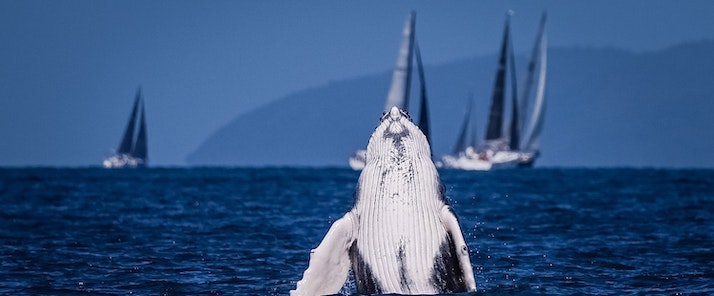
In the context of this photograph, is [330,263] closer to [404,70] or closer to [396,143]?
[396,143]

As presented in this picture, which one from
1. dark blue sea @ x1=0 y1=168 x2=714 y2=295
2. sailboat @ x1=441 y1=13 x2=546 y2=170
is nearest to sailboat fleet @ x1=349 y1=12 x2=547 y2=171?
sailboat @ x1=441 y1=13 x2=546 y2=170

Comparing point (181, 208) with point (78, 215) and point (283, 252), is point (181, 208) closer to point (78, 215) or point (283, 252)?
point (78, 215)

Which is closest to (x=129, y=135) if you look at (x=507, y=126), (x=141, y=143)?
(x=141, y=143)

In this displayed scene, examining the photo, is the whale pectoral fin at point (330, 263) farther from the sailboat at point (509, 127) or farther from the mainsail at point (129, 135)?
the mainsail at point (129, 135)

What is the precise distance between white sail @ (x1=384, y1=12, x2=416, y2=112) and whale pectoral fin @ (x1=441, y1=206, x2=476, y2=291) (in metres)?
85.8

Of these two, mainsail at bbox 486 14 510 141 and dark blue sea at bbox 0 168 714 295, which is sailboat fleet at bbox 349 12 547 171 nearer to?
mainsail at bbox 486 14 510 141

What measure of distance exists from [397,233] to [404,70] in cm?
8678

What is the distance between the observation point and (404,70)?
96.7m

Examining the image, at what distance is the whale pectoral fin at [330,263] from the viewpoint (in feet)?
33.8

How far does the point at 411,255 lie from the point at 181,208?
24.7 m

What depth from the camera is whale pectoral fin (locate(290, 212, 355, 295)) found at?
10.3 meters

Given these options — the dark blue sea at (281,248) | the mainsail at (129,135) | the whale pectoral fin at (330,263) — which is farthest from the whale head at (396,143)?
the mainsail at (129,135)

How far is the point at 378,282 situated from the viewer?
10.4 meters

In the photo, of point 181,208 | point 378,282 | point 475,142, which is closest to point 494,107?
point 475,142
